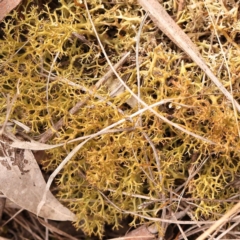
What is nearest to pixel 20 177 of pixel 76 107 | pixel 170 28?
pixel 76 107

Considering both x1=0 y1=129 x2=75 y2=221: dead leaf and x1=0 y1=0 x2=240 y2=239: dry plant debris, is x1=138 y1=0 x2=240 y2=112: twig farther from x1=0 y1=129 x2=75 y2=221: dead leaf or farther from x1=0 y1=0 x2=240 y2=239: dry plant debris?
x1=0 y1=129 x2=75 y2=221: dead leaf

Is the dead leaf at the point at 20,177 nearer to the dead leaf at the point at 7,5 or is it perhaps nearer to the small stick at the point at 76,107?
the small stick at the point at 76,107

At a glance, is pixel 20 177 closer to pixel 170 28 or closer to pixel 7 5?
pixel 7 5

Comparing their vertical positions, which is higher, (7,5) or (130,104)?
(7,5)

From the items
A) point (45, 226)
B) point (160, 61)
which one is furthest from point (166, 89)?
point (45, 226)

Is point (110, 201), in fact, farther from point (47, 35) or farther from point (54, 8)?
point (54, 8)

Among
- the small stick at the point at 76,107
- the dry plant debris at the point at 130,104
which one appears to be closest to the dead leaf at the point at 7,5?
the dry plant debris at the point at 130,104
